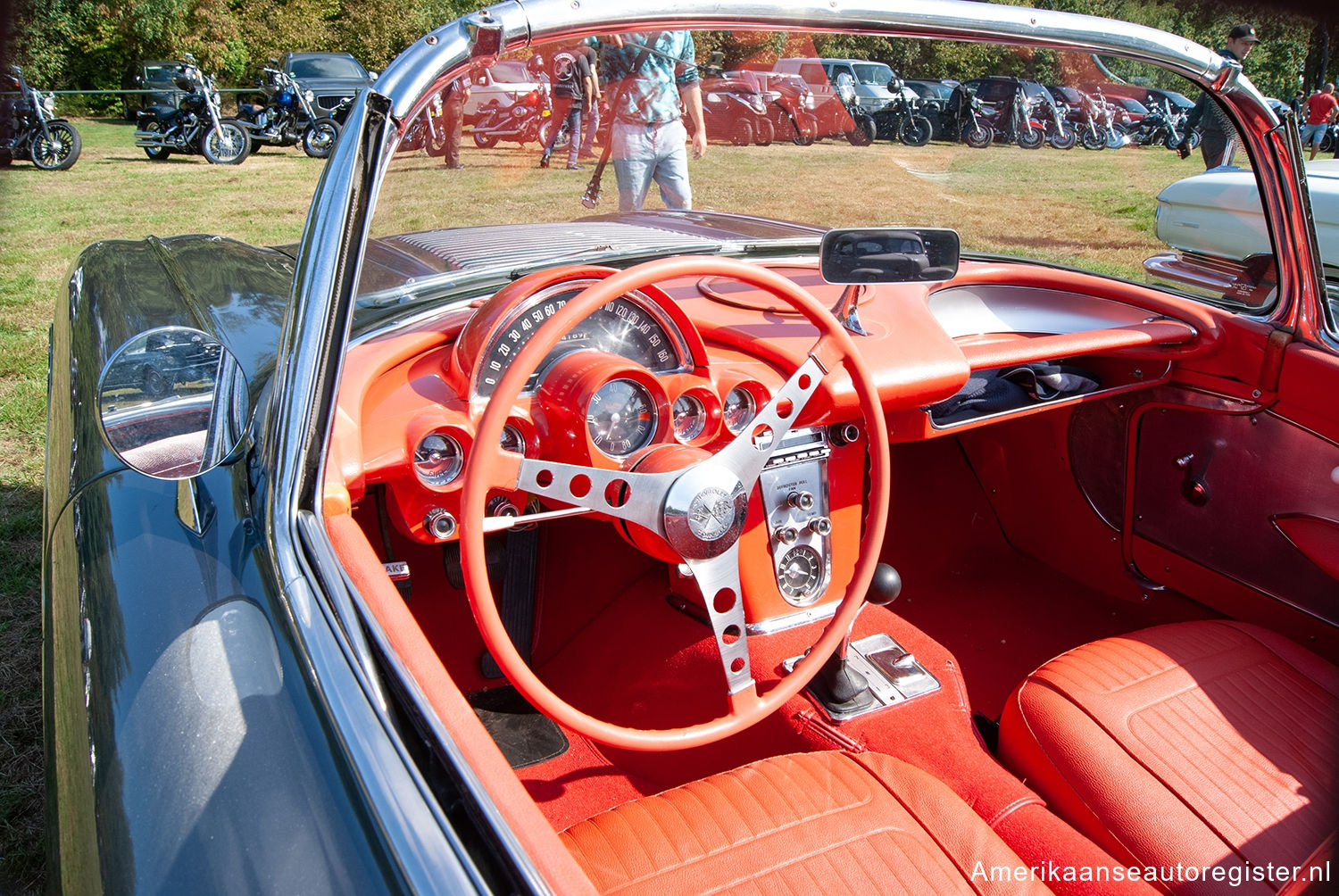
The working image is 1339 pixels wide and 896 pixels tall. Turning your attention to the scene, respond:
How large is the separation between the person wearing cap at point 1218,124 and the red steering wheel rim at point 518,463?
1131 mm

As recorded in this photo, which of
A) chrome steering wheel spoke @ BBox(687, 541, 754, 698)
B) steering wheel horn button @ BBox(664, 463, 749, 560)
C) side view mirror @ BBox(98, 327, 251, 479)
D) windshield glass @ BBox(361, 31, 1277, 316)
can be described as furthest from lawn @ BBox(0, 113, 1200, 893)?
chrome steering wheel spoke @ BBox(687, 541, 754, 698)

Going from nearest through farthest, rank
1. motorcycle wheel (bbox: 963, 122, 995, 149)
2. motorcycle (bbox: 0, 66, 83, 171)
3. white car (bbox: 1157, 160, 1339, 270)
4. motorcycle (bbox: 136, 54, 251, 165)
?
motorcycle wheel (bbox: 963, 122, 995, 149) → white car (bbox: 1157, 160, 1339, 270) → motorcycle (bbox: 0, 66, 83, 171) → motorcycle (bbox: 136, 54, 251, 165)

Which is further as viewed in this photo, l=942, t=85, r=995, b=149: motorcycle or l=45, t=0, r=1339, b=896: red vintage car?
l=942, t=85, r=995, b=149: motorcycle

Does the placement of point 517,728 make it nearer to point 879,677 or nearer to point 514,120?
point 879,677

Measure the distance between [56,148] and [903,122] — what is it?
13.5m

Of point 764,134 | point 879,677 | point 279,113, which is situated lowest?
point 879,677

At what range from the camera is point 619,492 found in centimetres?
155

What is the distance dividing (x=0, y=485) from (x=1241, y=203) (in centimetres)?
453

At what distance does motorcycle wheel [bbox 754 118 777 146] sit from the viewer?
2.06 m

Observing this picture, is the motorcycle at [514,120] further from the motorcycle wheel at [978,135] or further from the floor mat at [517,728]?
the floor mat at [517,728]

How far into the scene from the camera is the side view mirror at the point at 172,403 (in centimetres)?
131

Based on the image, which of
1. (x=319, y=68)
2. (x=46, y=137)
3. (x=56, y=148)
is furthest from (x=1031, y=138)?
(x=319, y=68)

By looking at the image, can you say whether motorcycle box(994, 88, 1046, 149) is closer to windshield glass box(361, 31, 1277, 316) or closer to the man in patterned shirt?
windshield glass box(361, 31, 1277, 316)

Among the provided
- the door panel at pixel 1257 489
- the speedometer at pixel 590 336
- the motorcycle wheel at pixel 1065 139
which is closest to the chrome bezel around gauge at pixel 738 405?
the speedometer at pixel 590 336
